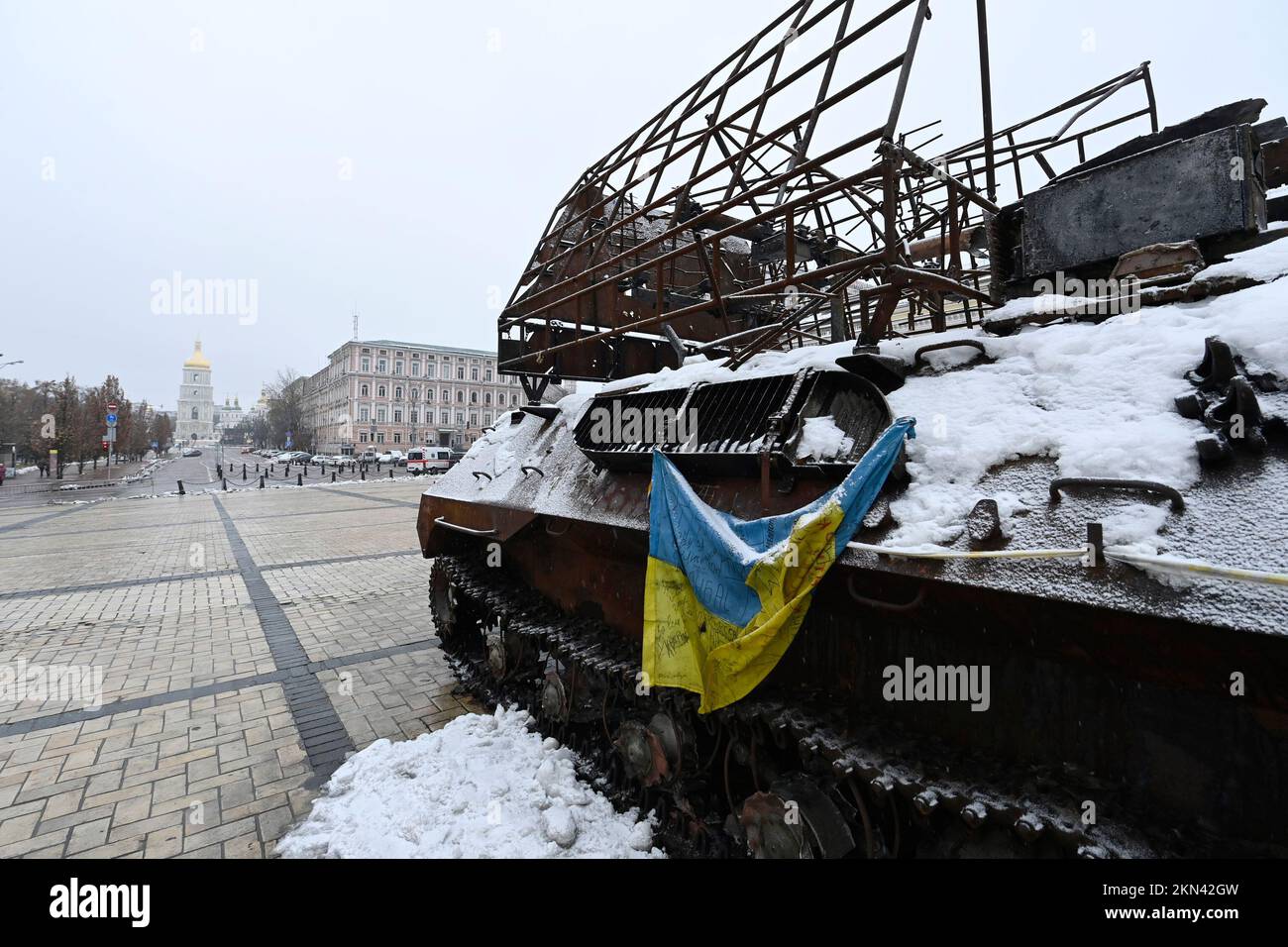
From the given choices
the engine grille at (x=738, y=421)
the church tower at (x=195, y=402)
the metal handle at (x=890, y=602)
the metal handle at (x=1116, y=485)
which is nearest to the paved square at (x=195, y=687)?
the engine grille at (x=738, y=421)

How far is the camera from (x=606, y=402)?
3645mm

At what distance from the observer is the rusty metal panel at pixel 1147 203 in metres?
2.31

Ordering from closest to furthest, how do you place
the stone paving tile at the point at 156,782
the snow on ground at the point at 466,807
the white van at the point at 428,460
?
the snow on ground at the point at 466,807, the stone paving tile at the point at 156,782, the white van at the point at 428,460

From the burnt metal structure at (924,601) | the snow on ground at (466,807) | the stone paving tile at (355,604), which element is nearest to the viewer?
the burnt metal structure at (924,601)

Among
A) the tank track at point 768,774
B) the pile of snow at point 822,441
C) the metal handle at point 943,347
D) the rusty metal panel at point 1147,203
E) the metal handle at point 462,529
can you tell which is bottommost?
the tank track at point 768,774

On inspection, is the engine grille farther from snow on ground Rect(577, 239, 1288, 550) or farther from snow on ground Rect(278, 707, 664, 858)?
snow on ground Rect(278, 707, 664, 858)

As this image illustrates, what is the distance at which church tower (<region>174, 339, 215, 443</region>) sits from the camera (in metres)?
101

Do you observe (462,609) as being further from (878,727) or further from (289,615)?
(878,727)

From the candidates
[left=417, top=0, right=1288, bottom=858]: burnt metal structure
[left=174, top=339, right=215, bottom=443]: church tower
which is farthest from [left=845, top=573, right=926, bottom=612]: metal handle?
[left=174, top=339, right=215, bottom=443]: church tower

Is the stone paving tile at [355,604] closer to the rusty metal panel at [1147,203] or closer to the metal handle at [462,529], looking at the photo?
the metal handle at [462,529]

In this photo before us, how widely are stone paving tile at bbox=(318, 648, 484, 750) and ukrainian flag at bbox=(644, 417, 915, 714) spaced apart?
2.71 m

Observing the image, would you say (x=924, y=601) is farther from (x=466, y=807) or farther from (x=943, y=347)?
(x=466, y=807)

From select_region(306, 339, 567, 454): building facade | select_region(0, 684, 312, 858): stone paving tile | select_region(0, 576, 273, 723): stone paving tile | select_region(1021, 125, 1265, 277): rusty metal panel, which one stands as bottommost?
select_region(0, 684, 312, 858): stone paving tile
